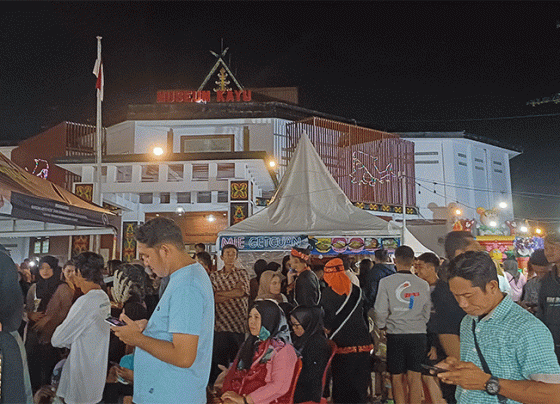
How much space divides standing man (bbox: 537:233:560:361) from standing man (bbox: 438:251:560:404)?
259cm

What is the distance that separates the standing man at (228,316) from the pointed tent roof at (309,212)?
2.95 m

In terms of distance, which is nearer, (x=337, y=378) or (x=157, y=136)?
(x=337, y=378)

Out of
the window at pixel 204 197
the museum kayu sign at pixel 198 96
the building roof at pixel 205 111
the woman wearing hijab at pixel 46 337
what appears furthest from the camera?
the museum kayu sign at pixel 198 96

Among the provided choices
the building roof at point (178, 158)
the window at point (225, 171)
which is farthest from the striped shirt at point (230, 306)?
the window at point (225, 171)

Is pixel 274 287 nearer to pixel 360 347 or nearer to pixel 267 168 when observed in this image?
pixel 360 347

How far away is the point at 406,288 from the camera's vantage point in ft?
17.7

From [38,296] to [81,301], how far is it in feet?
10.1

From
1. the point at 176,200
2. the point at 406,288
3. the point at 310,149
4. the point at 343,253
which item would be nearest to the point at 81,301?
the point at 406,288

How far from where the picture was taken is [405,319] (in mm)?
5383

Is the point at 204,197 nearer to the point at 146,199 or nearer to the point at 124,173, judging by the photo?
the point at 146,199

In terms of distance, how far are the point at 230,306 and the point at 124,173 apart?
10957 mm

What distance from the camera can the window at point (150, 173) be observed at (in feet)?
48.5

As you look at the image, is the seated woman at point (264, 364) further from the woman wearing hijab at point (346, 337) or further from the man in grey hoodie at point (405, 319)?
the man in grey hoodie at point (405, 319)

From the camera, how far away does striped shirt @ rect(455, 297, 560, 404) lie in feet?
6.34
